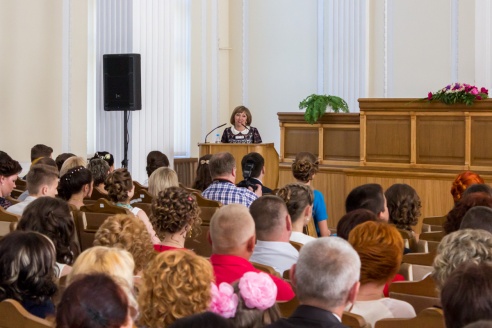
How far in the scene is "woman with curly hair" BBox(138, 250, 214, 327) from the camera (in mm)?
2766

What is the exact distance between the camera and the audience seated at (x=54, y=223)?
4.28 meters

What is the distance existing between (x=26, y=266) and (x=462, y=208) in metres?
2.75

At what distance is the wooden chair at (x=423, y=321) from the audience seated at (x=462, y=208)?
2009 mm

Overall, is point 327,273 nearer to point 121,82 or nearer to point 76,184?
point 76,184

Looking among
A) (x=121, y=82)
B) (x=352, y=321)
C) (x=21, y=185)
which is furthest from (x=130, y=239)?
(x=121, y=82)

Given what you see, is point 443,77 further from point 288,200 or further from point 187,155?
point 288,200

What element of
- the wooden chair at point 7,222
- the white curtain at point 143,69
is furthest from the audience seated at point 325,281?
the white curtain at point 143,69

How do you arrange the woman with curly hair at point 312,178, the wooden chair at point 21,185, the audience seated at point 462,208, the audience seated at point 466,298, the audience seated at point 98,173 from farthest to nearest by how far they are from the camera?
1. the wooden chair at point 21,185
2. the audience seated at point 98,173
3. the woman with curly hair at point 312,178
4. the audience seated at point 462,208
5. the audience seated at point 466,298

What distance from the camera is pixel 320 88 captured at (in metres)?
13.4

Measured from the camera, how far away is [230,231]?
12.6 feet

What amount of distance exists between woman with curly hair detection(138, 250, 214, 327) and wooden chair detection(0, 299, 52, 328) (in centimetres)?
33

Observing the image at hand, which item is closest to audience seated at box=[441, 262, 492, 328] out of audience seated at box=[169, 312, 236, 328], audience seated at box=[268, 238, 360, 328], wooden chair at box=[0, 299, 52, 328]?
audience seated at box=[268, 238, 360, 328]

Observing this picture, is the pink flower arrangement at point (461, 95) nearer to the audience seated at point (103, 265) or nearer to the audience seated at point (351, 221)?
the audience seated at point (351, 221)

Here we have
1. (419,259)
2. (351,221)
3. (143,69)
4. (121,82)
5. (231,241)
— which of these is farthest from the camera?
(143,69)
